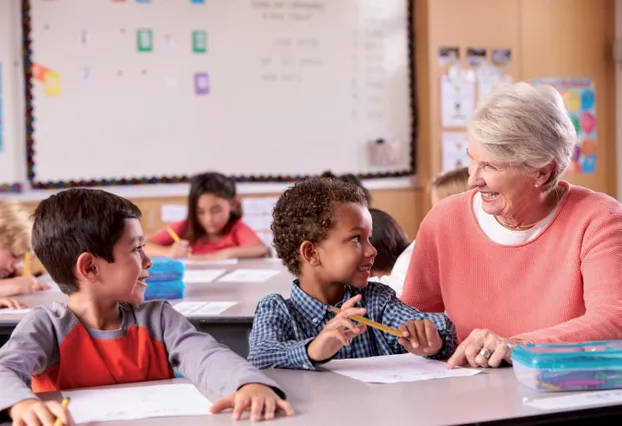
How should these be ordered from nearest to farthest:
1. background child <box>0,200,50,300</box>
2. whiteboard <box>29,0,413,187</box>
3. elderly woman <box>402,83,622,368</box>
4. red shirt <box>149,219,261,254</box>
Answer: elderly woman <box>402,83,622,368</box>
background child <box>0,200,50,300</box>
red shirt <box>149,219,261,254</box>
whiteboard <box>29,0,413,187</box>

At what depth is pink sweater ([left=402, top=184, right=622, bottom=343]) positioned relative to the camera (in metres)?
1.79

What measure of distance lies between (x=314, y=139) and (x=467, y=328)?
11.9ft

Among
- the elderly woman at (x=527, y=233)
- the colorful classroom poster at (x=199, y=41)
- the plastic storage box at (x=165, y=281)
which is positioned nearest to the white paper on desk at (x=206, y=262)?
the plastic storage box at (x=165, y=281)

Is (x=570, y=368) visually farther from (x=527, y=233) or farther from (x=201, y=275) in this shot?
(x=201, y=275)

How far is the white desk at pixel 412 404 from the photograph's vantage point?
136cm

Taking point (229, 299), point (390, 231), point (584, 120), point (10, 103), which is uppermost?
point (10, 103)

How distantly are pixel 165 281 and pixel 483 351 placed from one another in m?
1.61

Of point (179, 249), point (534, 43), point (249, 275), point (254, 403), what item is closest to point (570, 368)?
point (254, 403)

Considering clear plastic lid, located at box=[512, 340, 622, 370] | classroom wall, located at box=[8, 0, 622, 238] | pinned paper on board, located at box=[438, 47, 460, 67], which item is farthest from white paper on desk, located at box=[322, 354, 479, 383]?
pinned paper on board, located at box=[438, 47, 460, 67]

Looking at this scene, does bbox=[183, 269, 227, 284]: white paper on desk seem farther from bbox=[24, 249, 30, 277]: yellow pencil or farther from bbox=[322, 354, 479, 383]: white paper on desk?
bbox=[322, 354, 479, 383]: white paper on desk

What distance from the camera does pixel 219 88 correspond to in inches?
212

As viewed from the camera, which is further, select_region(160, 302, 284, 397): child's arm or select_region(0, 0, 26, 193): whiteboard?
select_region(0, 0, 26, 193): whiteboard

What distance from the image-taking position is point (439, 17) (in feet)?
18.6

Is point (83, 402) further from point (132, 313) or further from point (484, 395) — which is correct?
point (484, 395)
